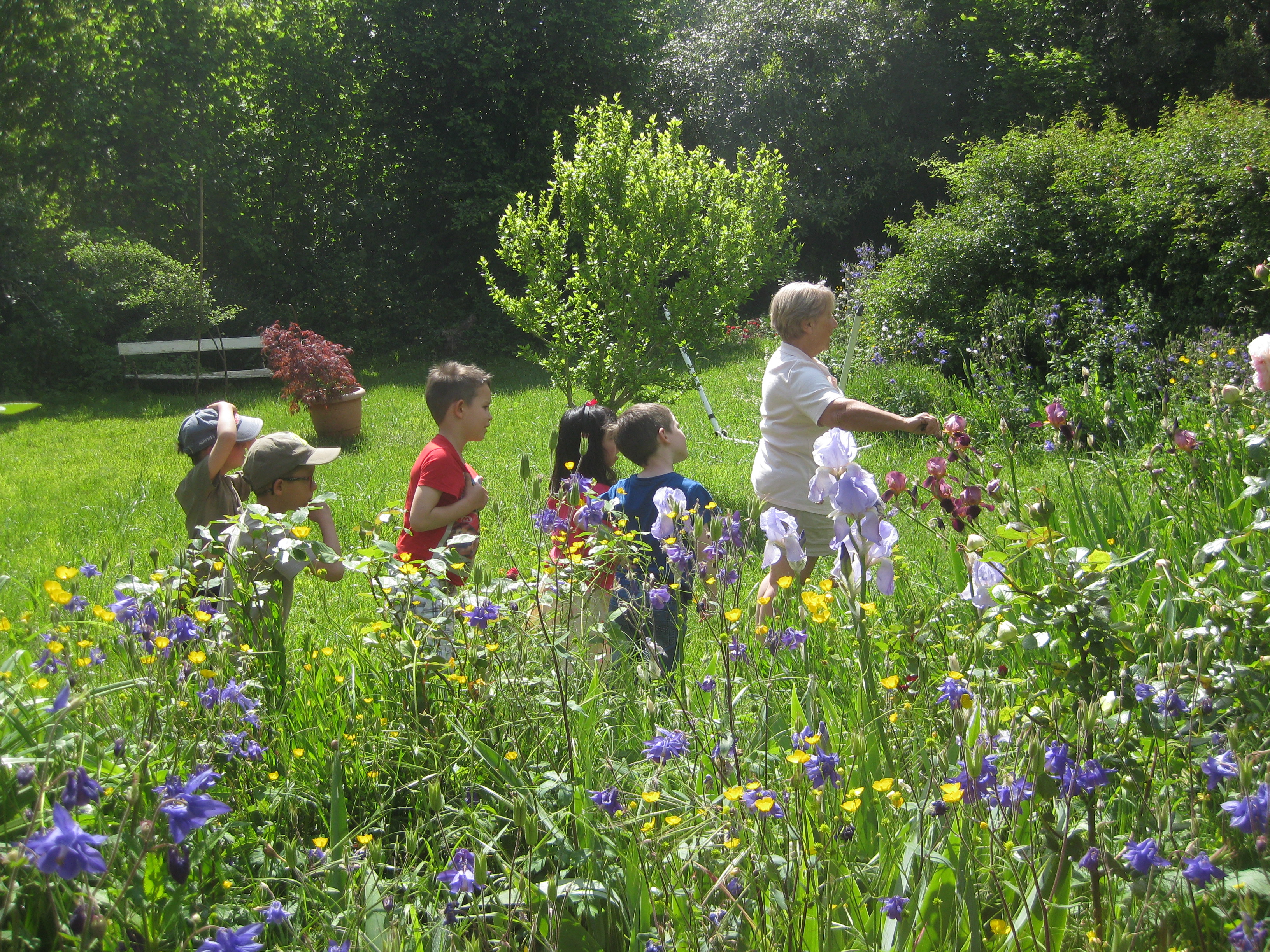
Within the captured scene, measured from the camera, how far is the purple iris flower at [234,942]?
1.04m

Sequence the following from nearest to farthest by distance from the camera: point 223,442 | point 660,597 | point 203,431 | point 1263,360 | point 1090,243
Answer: point 1263,360 → point 660,597 → point 223,442 → point 203,431 → point 1090,243

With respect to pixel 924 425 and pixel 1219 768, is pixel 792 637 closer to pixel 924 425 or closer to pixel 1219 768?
pixel 1219 768

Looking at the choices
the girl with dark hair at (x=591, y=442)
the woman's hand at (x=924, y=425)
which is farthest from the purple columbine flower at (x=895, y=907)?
the girl with dark hair at (x=591, y=442)

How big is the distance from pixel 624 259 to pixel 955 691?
16.3 ft

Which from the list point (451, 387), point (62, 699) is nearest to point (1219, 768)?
point (62, 699)

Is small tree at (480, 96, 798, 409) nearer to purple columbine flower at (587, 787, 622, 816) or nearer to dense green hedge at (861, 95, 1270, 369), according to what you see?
dense green hedge at (861, 95, 1270, 369)

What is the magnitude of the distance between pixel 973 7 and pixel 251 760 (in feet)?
73.3

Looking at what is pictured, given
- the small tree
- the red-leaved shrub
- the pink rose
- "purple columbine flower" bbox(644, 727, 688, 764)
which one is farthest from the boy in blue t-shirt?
the red-leaved shrub

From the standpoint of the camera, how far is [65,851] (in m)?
0.84

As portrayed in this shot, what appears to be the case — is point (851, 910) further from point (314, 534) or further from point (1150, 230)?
point (1150, 230)

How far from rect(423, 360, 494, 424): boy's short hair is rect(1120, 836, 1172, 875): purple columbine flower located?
2615mm

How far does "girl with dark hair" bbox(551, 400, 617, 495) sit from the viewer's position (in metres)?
3.33

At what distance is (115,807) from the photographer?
1.53 m

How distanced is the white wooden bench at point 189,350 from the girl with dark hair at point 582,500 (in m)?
8.90
